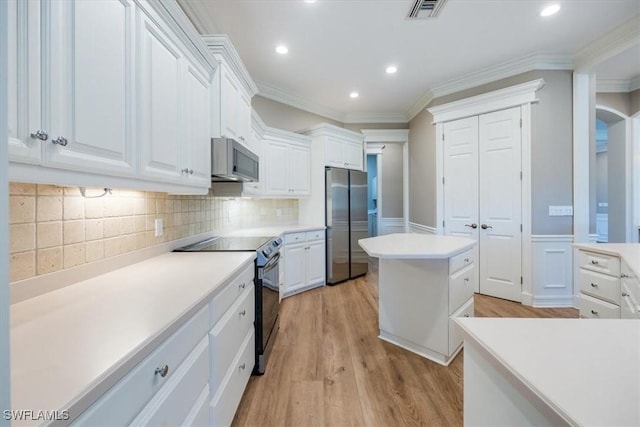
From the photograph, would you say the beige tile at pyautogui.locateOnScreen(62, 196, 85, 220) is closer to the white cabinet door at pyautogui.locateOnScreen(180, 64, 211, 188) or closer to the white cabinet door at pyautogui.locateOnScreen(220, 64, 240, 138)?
the white cabinet door at pyautogui.locateOnScreen(180, 64, 211, 188)

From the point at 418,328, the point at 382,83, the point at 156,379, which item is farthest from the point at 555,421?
the point at 382,83

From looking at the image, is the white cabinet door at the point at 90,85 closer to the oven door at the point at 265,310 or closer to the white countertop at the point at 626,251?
the oven door at the point at 265,310

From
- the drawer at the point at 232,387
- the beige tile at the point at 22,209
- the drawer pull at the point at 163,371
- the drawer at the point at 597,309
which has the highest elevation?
the beige tile at the point at 22,209

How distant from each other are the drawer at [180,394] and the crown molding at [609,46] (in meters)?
4.38

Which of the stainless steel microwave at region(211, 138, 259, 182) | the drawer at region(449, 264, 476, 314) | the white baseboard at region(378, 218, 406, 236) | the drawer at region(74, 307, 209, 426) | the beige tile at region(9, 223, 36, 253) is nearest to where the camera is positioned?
the drawer at region(74, 307, 209, 426)

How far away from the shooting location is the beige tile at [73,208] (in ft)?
3.74

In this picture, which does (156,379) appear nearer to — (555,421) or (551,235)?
(555,421)

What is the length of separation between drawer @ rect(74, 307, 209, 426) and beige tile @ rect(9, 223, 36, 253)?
650mm

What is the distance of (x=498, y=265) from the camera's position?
3.45 meters

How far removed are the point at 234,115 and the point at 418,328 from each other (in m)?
2.34

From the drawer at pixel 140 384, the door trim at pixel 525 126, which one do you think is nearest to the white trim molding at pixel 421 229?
the door trim at pixel 525 126

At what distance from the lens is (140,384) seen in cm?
73

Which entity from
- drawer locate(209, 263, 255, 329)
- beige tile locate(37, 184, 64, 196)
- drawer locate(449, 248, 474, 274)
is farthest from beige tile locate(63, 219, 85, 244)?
drawer locate(449, 248, 474, 274)

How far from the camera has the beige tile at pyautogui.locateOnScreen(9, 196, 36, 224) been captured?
942mm
